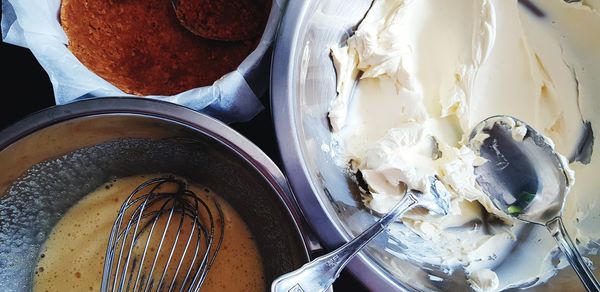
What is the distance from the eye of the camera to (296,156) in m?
0.61

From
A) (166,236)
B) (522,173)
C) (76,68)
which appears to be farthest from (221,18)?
(522,173)

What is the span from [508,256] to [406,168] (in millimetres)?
204

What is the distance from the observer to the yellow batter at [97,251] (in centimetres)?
66

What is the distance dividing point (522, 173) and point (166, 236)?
462mm

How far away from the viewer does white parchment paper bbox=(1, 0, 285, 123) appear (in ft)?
2.11

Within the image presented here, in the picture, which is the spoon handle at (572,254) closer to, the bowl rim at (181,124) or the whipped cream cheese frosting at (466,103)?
the whipped cream cheese frosting at (466,103)

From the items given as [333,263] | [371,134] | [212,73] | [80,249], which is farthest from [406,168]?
[80,249]

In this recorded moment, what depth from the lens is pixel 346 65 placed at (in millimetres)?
715

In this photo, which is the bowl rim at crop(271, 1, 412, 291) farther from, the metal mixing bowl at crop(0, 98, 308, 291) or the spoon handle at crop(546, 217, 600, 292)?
the spoon handle at crop(546, 217, 600, 292)

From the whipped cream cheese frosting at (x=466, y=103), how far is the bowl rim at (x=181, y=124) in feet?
0.45

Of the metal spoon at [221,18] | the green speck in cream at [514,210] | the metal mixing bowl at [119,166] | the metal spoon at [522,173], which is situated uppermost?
the metal spoon at [221,18]

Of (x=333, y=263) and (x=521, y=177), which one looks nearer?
(x=333, y=263)

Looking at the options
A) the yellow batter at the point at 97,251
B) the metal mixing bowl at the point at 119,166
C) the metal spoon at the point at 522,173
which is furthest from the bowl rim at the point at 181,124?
the metal spoon at the point at 522,173

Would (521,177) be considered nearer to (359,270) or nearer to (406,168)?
(406,168)
